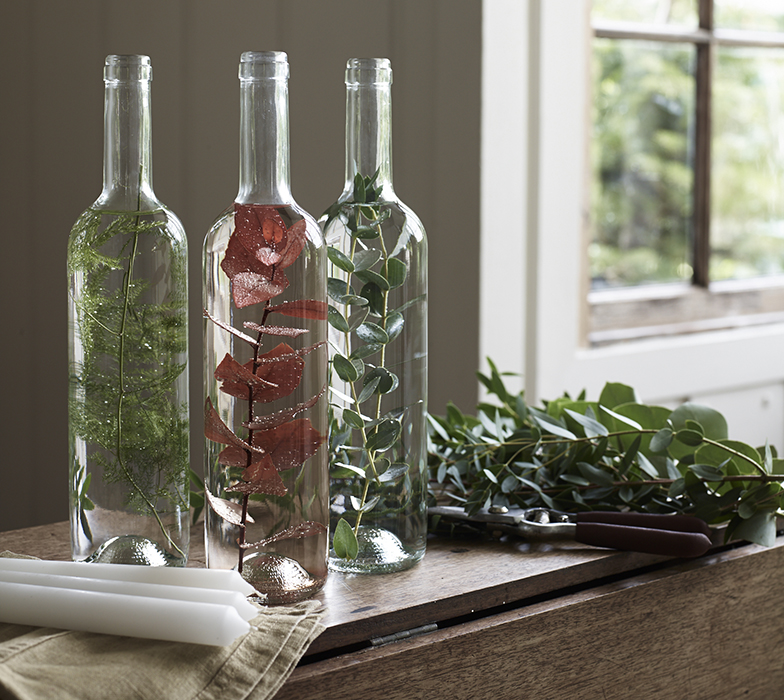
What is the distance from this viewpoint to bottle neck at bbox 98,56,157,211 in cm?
58

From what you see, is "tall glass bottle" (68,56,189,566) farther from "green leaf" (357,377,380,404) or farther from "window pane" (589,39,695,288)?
"window pane" (589,39,695,288)

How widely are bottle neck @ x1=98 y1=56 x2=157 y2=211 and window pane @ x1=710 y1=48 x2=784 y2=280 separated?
164 centimetres

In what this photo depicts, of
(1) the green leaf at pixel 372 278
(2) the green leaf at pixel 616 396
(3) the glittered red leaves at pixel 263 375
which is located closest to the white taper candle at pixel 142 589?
(3) the glittered red leaves at pixel 263 375

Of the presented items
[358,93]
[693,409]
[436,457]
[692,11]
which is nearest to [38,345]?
[436,457]

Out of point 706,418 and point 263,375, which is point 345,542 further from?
point 706,418

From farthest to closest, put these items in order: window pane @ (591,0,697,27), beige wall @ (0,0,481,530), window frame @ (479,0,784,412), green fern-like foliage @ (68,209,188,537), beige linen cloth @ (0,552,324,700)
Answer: window pane @ (591,0,697,27) → window frame @ (479,0,784,412) → beige wall @ (0,0,481,530) → green fern-like foliage @ (68,209,188,537) → beige linen cloth @ (0,552,324,700)

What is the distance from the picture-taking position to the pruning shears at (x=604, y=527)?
66 cm

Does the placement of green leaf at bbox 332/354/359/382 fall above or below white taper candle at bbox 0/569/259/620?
above

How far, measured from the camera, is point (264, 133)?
559mm

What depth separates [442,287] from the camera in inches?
53.9

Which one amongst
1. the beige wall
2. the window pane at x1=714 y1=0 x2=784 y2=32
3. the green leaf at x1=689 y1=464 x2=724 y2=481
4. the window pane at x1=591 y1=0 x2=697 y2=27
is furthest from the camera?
the window pane at x1=714 y1=0 x2=784 y2=32

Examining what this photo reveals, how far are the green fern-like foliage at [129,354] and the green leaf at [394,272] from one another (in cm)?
13

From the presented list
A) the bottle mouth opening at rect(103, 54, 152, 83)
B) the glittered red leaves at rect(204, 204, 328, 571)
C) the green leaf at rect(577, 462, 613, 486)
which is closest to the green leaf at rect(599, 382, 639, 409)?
the green leaf at rect(577, 462, 613, 486)

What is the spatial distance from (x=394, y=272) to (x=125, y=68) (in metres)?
0.22
